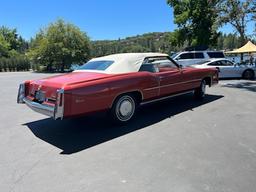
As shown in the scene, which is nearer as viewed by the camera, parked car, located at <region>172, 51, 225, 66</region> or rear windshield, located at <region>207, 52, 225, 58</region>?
parked car, located at <region>172, 51, 225, 66</region>

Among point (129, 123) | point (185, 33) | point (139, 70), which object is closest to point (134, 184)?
point (129, 123)

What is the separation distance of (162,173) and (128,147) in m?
1.10

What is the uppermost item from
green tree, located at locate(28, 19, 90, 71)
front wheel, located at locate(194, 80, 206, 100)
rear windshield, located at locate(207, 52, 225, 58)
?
green tree, located at locate(28, 19, 90, 71)

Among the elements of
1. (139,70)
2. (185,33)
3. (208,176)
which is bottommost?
(208,176)

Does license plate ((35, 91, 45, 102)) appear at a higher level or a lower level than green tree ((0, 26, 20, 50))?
lower

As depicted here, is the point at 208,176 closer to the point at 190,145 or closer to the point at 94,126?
the point at 190,145

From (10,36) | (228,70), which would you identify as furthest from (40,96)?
(10,36)

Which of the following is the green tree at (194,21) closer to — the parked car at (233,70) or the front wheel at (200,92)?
the parked car at (233,70)

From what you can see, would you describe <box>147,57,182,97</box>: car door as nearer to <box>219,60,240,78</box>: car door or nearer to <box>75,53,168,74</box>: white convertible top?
<box>75,53,168,74</box>: white convertible top

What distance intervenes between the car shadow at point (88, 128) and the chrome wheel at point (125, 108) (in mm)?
181

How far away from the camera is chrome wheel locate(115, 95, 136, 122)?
580 centimetres

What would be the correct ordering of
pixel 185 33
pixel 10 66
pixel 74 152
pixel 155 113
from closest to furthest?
pixel 74 152
pixel 155 113
pixel 185 33
pixel 10 66

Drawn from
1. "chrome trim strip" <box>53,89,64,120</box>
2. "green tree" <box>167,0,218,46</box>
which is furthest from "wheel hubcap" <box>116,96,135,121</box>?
"green tree" <box>167,0,218,46</box>

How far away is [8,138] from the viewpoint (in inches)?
207
